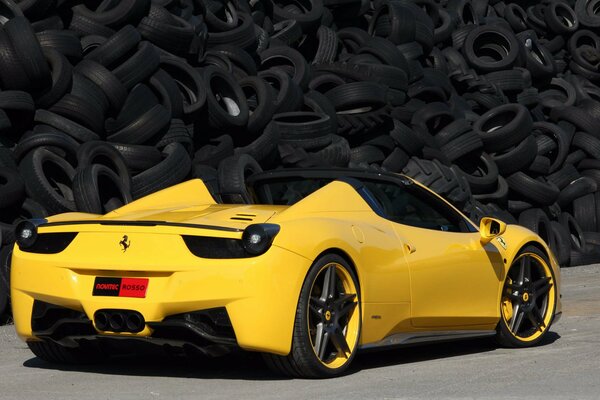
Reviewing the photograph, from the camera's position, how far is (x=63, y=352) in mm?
7336

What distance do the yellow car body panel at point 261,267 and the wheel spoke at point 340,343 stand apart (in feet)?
0.69

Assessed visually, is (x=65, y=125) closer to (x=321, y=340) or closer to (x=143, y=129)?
(x=143, y=129)

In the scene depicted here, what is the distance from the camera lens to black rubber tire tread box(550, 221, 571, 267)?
57.6 feet

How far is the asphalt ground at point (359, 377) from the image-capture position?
20.2 ft

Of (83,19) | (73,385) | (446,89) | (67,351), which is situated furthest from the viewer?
(446,89)

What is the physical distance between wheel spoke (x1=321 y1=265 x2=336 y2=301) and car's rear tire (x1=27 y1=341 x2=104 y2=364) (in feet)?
4.84

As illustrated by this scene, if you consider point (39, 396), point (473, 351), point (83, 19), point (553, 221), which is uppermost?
point (83, 19)

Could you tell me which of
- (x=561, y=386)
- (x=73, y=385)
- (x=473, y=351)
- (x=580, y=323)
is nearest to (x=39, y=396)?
(x=73, y=385)

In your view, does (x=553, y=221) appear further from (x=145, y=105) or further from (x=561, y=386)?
(x=561, y=386)

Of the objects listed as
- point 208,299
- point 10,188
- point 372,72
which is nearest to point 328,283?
point 208,299

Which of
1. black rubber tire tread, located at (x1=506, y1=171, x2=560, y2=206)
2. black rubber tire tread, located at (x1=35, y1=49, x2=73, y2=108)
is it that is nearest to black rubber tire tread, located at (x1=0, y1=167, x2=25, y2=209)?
black rubber tire tread, located at (x1=35, y1=49, x2=73, y2=108)

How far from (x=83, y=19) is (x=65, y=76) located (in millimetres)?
2224

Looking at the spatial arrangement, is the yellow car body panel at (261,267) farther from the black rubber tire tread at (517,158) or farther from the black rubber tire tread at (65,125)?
the black rubber tire tread at (517,158)

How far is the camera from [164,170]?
13508 millimetres
